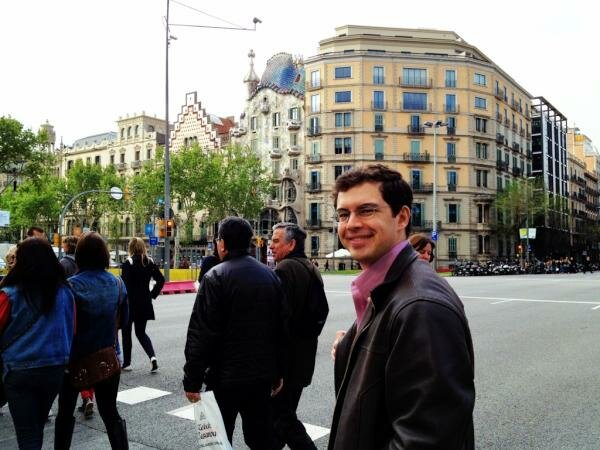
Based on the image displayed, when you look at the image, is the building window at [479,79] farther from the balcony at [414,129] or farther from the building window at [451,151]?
the balcony at [414,129]

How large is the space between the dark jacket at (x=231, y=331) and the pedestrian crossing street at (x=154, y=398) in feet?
5.31

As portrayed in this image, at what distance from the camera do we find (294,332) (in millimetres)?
4453

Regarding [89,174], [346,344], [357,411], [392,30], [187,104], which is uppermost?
[392,30]

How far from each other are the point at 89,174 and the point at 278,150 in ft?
69.9

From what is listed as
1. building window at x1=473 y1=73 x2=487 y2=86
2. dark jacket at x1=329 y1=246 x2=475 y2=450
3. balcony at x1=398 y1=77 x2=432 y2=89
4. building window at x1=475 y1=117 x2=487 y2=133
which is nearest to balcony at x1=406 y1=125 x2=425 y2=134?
balcony at x1=398 y1=77 x2=432 y2=89

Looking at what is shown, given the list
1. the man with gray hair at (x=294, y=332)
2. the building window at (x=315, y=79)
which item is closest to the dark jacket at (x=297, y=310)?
the man with gray hair at (x=294, y=332)

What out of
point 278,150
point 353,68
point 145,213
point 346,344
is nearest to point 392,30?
point 353,68

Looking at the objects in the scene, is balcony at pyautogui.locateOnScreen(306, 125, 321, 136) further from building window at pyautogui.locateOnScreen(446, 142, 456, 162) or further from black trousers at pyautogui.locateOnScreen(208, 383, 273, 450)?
black trousers at pyautogui.locateOnScreen(208, 383, 273, 450)

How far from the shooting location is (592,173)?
356ft

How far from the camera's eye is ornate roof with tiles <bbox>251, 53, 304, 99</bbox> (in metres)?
60.8

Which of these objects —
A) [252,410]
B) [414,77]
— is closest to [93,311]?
[252,410]

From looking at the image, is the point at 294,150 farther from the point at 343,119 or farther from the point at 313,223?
the point at 313,223

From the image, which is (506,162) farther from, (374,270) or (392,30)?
(374,270)

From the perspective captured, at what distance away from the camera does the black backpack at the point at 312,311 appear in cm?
448
